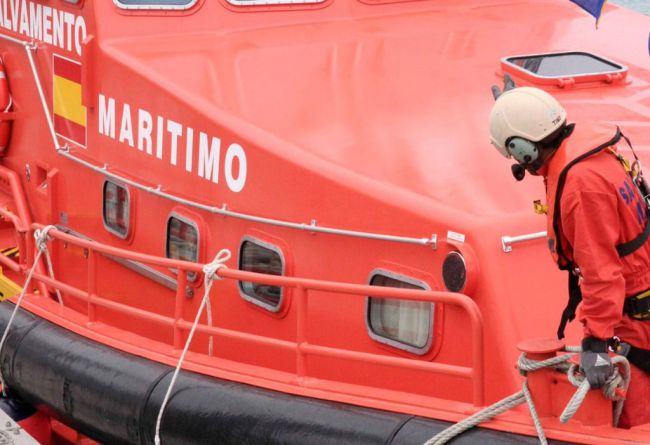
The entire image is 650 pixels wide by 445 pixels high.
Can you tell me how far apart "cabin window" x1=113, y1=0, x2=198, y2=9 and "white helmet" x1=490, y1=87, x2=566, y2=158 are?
8.52ft

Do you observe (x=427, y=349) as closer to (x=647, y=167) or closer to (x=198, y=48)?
(x=647, y=167)

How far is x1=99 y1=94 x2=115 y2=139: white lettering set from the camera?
224 inches

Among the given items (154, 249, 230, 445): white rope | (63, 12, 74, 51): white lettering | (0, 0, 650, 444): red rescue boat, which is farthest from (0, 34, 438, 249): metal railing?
(63, 12, 74, 51): white lettering

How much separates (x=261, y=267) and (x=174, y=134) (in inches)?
→ 30.3

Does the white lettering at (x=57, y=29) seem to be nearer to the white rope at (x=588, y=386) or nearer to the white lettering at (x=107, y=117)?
the white lettering at (x=107, y=117)

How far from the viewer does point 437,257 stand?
439 centimetres

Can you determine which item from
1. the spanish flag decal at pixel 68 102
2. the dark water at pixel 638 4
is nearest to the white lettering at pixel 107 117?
the spanish flag decal at pixel 68 102

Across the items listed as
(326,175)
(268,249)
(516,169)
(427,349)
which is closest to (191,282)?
(268,249)

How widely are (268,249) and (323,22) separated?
5.21 feet

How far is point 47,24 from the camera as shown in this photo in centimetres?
619

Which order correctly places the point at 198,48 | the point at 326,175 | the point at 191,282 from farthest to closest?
the point at 198,48 < the point at 191,282 < the point at 326,175

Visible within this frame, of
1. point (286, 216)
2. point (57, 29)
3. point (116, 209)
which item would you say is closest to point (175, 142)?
point (116, 209)

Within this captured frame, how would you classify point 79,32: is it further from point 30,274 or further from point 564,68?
point 564,68

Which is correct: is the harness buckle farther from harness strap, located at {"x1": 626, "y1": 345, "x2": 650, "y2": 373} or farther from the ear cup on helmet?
the ear cup on helmet
